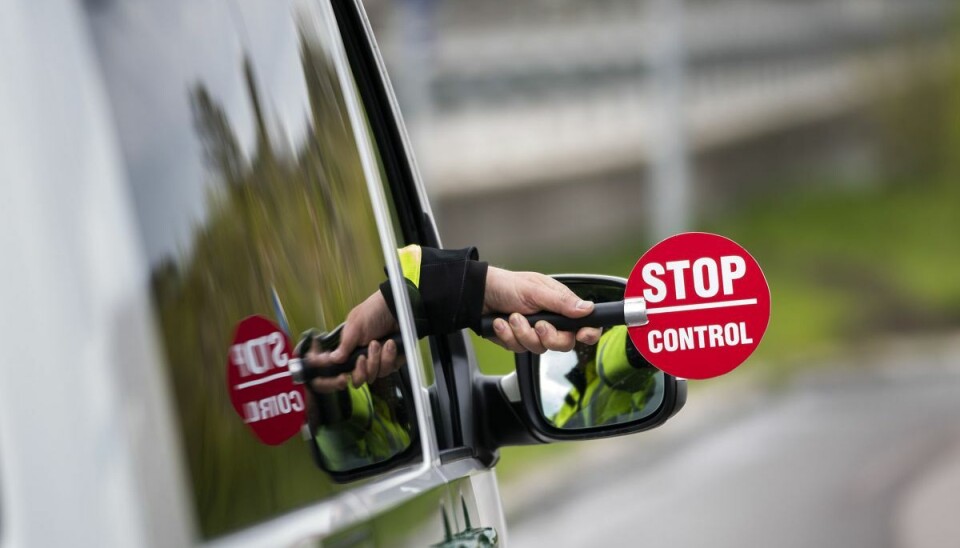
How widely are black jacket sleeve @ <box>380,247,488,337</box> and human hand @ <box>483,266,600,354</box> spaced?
2 cm

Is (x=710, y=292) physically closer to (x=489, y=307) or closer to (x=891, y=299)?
(x=489, y=307)

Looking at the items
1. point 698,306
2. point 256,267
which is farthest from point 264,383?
point 698,306

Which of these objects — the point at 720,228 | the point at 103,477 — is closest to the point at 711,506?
the point at 103,477

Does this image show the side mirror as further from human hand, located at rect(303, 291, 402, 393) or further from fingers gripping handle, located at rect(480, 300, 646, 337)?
human hand, located at rect(303, 291, 402, 393)

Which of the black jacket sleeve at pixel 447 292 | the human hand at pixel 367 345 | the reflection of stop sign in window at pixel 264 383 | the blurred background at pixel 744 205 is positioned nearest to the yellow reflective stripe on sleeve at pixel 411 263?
the black jacket sleeve at pixel 447 292

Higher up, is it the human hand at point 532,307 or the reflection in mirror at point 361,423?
the human hand at point 532,307

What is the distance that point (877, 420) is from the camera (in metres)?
12.6

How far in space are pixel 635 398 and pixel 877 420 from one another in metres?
11.1

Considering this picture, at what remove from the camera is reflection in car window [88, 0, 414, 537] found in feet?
3.67

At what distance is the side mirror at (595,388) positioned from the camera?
193cm

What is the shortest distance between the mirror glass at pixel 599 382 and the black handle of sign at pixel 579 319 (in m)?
0.08

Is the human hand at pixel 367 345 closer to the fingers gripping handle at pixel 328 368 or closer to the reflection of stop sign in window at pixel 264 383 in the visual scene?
the fingers gripping handle at pixel 328 368

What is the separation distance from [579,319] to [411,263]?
32cm

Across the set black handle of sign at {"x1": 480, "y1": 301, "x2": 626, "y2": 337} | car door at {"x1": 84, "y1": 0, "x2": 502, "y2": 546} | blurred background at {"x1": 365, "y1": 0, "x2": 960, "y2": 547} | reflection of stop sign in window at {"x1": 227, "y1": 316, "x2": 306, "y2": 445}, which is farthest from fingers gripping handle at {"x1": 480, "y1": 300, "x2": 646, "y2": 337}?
blurred background at {"x1": 365, "y1": 0, "x2": 960, "y2": 547}
